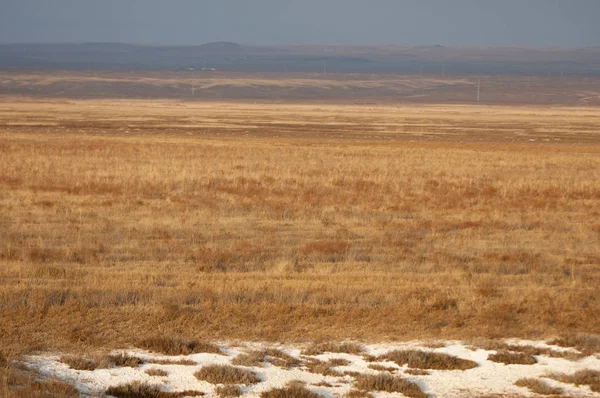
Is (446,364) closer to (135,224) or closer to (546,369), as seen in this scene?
(546,369)

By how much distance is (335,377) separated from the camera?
8.22 meters

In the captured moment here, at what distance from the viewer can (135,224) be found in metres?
17.8

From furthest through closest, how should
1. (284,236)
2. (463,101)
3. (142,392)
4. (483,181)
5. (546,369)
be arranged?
(463,101) < (483,181) < (284,236) < (546,369) < (142,392)

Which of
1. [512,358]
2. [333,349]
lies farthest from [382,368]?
[512,358]

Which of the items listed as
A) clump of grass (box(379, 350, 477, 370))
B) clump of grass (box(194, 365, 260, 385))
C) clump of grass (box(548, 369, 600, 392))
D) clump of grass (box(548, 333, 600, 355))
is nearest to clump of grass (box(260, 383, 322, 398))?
clump of grass (box(194, 365, 260, 385))

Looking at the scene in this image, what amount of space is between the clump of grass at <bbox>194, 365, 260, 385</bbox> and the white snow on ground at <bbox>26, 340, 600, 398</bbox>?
0.07 meters

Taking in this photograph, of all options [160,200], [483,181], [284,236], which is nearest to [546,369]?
[284,236]

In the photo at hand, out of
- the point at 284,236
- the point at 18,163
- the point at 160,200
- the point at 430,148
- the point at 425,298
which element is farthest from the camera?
the point at 430,148

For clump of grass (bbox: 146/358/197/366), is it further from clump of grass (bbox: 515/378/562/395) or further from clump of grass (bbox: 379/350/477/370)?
clump of grass (bbox: 515/378/562/395)

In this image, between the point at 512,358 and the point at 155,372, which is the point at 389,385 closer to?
the point at 512,358

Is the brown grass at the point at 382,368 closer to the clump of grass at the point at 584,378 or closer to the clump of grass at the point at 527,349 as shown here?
the clump of grass at the point at 527,349

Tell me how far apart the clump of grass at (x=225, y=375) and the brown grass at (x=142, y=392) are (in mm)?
314

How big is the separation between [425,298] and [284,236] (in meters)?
5.89

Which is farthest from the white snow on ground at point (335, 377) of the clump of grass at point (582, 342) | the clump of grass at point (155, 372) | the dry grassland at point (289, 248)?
the dry grassland at point (289, 248)
